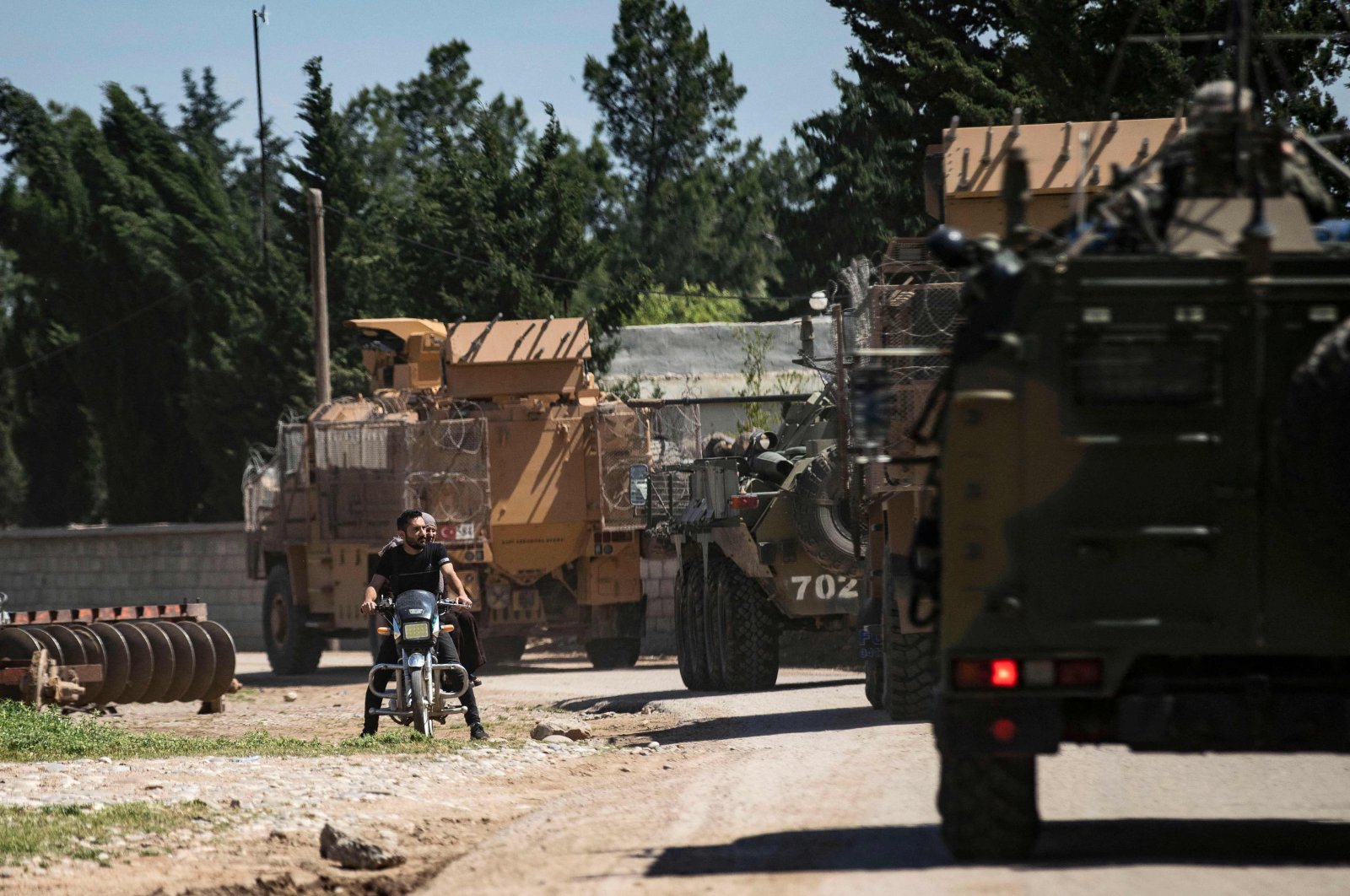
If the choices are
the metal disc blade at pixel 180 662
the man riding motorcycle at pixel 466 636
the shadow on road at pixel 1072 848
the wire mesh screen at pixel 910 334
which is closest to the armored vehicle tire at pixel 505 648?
the metal disc blade at pixel 180 662

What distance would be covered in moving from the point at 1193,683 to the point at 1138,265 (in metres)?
1.57

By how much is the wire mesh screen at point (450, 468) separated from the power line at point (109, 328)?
2607cm

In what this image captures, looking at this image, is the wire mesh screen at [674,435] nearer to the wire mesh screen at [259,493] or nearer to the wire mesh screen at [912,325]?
the wire mesh screen at [259,493]

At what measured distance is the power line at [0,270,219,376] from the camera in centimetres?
5172

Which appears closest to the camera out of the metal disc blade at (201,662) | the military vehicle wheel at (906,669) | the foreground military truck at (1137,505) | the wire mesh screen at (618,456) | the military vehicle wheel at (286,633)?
the foreground military truck at (1137,505)

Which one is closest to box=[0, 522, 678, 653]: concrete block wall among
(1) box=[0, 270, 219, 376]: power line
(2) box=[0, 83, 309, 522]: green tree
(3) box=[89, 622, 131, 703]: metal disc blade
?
(2) box=[0, 83, 309, 522]: green tree

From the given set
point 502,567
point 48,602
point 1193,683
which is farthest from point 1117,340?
point 48,602

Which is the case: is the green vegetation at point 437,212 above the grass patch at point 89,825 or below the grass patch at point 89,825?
above

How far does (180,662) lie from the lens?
66.0 ft

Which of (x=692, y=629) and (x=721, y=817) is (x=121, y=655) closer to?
(x=692, y=629)

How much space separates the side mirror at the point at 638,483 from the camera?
2414 centimetres

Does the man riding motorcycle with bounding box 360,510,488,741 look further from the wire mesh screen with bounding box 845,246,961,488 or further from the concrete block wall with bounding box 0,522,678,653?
the concrete block wall with bounding box 0,522,678,653

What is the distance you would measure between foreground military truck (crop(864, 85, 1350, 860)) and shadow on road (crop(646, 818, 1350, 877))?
428 millimetres

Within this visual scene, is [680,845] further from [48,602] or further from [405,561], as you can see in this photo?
[48,602]
